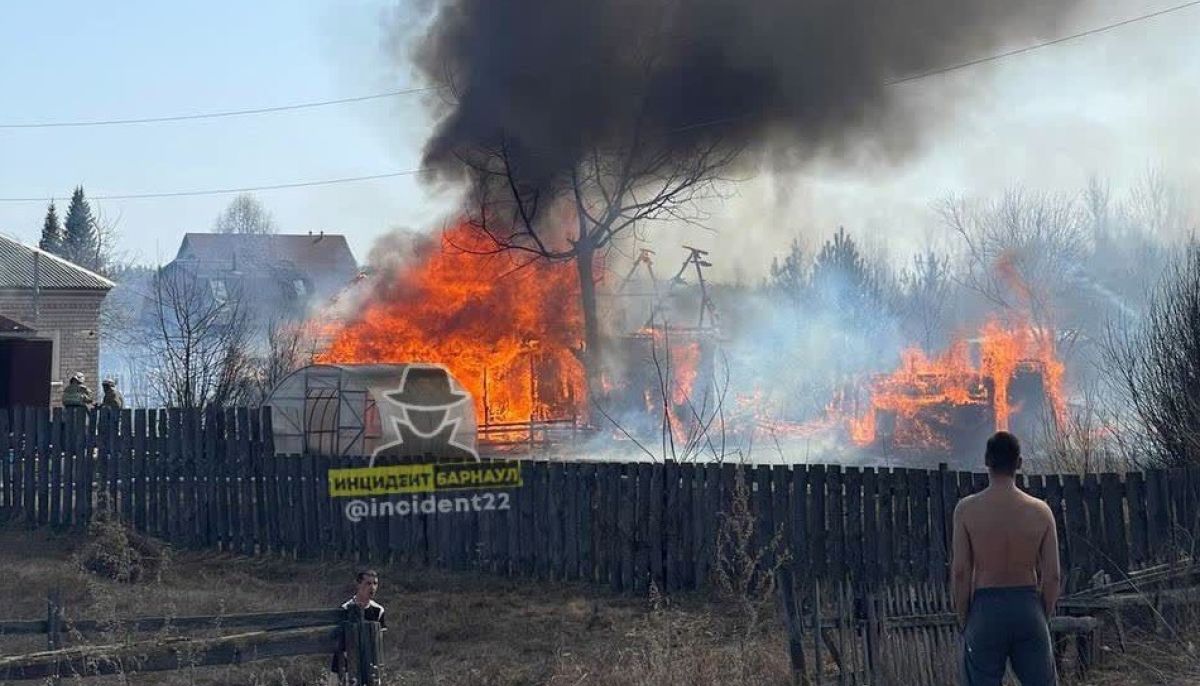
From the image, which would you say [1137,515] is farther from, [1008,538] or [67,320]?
[67,320]

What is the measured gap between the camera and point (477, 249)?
29.0 m

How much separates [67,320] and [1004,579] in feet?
125

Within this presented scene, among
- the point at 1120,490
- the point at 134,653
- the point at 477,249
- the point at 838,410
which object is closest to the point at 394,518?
the point at 134,653

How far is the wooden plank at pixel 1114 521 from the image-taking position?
9.79 m

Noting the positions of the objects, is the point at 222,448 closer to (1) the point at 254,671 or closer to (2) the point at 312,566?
(2) the point at 312,566

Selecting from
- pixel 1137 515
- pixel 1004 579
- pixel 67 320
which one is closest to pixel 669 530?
pixel 1137 515

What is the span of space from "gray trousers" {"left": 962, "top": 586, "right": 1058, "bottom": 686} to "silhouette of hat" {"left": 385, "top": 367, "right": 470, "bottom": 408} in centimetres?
1480

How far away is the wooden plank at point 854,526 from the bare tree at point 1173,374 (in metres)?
2.69

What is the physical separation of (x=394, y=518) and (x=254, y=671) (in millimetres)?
4619

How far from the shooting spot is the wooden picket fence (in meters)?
9.90

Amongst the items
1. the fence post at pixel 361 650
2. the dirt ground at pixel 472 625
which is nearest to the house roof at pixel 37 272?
the dirt ground at pixel 472 625

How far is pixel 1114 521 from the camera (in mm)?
9820

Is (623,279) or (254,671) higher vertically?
Result: (623,279)

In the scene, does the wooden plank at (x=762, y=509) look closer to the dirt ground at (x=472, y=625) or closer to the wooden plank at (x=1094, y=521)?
the dirt ground at (x=472, y=625)
